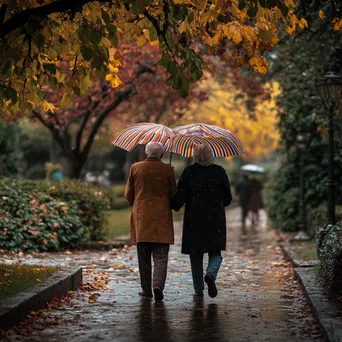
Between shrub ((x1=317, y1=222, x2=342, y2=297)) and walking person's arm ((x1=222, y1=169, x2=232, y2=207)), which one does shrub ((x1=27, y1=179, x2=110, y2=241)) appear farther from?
shrub ((x1=317, y1=222, x2=342, y2=297))

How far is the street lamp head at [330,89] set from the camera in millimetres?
14109

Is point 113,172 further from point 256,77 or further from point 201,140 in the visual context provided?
point 201,140

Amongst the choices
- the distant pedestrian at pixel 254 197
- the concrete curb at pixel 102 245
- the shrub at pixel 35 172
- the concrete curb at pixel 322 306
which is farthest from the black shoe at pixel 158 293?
the shrub at pixel 35 172

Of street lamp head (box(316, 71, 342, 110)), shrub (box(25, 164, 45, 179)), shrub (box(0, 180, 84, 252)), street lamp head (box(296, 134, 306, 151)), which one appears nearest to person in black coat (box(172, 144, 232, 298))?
street lamp head (box(316, 71, 342, 110))

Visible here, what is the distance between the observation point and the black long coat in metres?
9.89

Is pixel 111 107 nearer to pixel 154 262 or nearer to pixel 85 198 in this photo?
pixel 85 198

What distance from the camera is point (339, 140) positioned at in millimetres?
18750

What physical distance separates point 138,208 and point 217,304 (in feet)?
4.96

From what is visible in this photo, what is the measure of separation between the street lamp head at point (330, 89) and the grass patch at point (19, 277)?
603cm

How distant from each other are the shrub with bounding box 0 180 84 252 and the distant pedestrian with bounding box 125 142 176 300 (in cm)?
542

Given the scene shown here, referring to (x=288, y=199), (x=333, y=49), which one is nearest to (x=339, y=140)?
(x=333, y=49)

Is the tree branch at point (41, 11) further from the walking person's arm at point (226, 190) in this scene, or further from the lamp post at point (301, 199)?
the lamp post at point (301, 199)

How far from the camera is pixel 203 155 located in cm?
998

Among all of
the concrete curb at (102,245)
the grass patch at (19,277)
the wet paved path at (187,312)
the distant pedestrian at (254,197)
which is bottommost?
the wet paved path at (187,312)
